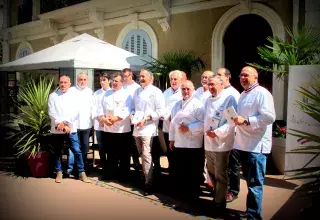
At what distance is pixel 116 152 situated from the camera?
5602mm

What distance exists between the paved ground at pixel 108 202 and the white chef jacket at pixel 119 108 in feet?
3.00

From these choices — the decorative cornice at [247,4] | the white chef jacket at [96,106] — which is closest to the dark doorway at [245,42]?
the decorative cornice at [247,4]

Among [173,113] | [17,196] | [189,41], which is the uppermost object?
[189,41]

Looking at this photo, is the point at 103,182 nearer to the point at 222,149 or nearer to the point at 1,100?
the point at 222,149

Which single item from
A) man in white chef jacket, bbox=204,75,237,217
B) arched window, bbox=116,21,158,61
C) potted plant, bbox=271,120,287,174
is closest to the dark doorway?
arched window, bbox=116,21,158,61

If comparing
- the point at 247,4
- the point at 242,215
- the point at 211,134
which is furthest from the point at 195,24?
the point at 242,215

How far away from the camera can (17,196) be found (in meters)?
4.79

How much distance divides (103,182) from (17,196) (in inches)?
53.0

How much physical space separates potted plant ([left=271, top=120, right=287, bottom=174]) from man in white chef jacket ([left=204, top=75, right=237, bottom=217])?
2189mm

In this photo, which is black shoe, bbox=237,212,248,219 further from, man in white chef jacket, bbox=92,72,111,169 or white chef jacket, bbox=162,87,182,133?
man in white chef jacket, bbox=92,72,111,169

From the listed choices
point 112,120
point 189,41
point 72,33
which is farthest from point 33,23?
point 112,120

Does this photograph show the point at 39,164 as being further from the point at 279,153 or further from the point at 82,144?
the point at 279,153

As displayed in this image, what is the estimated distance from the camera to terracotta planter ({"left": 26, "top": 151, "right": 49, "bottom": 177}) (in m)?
5.76

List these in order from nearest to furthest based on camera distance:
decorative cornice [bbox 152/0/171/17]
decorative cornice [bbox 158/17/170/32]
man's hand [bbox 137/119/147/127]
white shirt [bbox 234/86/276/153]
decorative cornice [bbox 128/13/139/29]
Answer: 1. white shirt [bbox 234/86/276/153]
2. man's hand [bbox 137/119/147/127]
3. decorative cornice [bbox 152/0/171/17]
4. decorative cornice [bbox 158/17/170/32]
5. decorative cornice [bbox 128/13/139/29]
